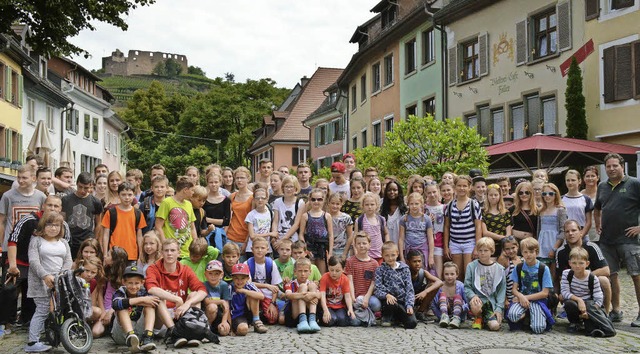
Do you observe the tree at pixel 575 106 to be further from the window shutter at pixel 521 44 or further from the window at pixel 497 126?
the window at pixel 497 126

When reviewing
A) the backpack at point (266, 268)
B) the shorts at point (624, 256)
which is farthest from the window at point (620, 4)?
the backpack at point (266, 268)

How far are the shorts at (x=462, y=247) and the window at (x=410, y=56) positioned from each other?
64.7 feet

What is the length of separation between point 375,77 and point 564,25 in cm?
1421

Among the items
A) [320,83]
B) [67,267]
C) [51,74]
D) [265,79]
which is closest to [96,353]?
[67,267]

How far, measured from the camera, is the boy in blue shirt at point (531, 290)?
9031 mm

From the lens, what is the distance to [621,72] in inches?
739

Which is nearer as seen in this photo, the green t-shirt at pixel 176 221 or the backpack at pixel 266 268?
the green t-shirt at pixel 176 221

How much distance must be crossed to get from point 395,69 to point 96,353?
24.8m

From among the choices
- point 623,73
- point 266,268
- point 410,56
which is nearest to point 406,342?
point 266,268

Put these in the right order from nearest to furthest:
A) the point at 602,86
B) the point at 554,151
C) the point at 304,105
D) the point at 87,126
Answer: the point at 554,151 < the point at 602,86 < the point at 87,126 < the point at 304,105

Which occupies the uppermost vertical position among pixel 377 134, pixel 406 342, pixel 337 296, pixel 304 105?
pixel 304 105

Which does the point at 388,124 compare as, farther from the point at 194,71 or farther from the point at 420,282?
the point at 194,71

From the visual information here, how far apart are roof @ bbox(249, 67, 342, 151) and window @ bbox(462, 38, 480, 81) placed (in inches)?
1233

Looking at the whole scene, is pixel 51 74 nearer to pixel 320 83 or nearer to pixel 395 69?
pixel 395 69
